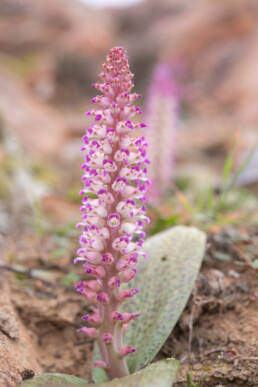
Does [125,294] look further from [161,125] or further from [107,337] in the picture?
[161,125]

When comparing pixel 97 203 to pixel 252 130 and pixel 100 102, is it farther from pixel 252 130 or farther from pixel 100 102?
pixel 252 130

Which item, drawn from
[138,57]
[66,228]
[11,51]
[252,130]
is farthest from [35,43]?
[66,228]

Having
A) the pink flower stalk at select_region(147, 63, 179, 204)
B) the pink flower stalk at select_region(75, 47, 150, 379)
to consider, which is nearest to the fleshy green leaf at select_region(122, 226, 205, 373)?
the pink flower stalk at select_region(75, 47, 150, 379)

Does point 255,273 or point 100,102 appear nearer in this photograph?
point 100,102

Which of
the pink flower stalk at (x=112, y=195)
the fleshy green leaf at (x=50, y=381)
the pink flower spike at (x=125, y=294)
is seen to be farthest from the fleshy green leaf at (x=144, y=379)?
the pink flower spike at (x=125, y=294)

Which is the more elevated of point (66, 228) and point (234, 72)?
point (234, 72)

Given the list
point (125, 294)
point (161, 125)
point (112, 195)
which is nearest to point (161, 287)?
point (125, 294)

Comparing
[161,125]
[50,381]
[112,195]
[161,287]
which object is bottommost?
[50,381]

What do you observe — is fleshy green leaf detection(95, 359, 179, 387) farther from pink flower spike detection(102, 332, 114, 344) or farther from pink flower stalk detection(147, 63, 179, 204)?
pink flower stalk detection(147, 63, 179, 204)
